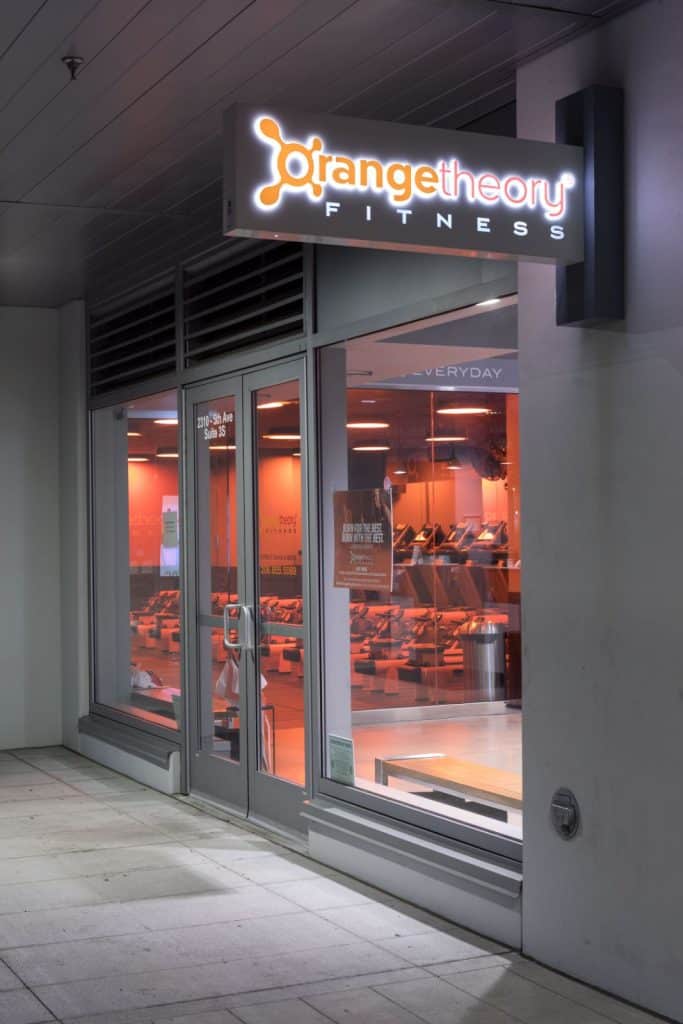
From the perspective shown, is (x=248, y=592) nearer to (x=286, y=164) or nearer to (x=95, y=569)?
(x=95, y=569)

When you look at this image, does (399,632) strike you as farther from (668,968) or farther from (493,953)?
(668,968)

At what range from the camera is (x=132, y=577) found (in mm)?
9266

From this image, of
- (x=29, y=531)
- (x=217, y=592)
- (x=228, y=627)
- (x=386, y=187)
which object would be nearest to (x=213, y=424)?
(x=217, y=592)

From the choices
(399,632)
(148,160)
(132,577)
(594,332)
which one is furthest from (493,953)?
(132,577)

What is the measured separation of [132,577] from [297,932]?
14.3 feet

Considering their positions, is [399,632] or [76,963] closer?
[76,963]

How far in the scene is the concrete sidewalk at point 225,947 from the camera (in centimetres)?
441

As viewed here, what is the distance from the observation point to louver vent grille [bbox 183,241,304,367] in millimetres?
6914

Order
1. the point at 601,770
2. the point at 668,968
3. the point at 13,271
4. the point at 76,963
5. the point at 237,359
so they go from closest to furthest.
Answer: the point at 668,968
the point at 601,770
the point at 76,963
the point at 237,359
the point at 13,271

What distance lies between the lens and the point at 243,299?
7371 millimetres

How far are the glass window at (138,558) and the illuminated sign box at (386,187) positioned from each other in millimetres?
4543

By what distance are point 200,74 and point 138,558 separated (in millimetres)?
4773

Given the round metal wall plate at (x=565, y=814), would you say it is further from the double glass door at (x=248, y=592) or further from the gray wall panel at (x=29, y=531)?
the gray wall panel at (x=29, y=531)

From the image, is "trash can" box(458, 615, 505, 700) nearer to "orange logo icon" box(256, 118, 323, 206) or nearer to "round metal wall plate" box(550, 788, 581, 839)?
"round metal wall plate" box(550, 788, 581, 839)
